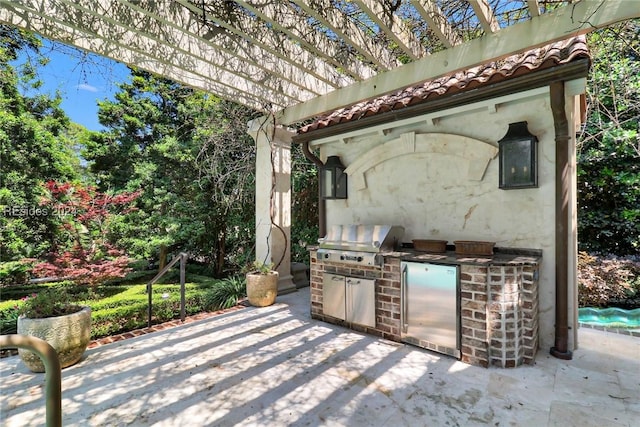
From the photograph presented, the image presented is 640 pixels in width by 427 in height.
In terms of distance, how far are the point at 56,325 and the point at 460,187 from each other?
18.0 ft

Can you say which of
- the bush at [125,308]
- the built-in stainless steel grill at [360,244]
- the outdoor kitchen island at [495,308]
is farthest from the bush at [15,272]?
the outdoor kitchen island at [495,308]

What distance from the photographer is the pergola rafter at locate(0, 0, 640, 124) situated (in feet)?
10.3

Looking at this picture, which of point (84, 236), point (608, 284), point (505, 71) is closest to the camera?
point (505, 71)

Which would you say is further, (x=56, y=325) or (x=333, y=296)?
(x=333, y=296)

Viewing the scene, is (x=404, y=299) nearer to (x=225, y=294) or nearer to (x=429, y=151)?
(x=429, y=151)

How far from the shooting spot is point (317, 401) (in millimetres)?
2900

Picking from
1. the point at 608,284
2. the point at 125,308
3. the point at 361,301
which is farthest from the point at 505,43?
the point at 125,308

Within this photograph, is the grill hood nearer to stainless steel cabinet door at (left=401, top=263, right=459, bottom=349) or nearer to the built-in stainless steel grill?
the built-in stainless steel grill

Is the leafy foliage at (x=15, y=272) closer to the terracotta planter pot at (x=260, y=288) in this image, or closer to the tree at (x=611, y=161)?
the terracotta planter pot at (x=260, y=288)

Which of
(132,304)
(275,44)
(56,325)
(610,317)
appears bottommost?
(132,304)

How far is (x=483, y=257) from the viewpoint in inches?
151

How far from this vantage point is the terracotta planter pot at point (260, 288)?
5.83 meters

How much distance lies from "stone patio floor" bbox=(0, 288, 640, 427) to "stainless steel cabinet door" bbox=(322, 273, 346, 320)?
0.54m

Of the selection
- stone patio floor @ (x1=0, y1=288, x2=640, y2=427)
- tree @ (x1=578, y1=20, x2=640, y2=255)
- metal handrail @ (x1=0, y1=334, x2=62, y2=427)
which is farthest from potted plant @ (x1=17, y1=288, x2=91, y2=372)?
tree @ (x1=578, y1=20, x2=640, y2=255)
